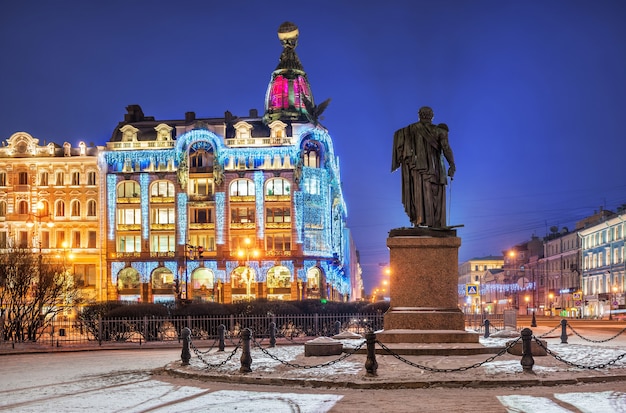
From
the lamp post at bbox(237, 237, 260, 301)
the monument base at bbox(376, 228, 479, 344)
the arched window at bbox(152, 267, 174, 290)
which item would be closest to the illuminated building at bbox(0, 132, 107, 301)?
the arched window at bbox(152, 267, 174, 290)

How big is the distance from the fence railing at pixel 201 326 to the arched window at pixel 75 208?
151 feet

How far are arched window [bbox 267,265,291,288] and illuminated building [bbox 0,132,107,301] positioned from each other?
1628 centimetres

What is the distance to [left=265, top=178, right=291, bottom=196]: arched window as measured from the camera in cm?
7831

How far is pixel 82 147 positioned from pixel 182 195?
37.7 ft

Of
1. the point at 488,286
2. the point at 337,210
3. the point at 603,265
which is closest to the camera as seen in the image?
the point at 603,265

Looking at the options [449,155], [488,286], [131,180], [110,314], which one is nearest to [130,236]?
[131,180]

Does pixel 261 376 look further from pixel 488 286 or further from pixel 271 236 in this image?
pixel 488 286

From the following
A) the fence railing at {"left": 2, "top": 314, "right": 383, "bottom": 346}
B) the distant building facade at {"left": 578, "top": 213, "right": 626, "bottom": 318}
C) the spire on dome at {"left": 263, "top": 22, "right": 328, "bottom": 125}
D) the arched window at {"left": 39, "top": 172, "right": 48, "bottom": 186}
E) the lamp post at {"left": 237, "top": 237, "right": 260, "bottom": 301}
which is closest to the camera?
the fence railing at {"left": 2, "top": 314, "right": 383, "bottom": 346}

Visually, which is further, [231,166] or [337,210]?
[337,210]

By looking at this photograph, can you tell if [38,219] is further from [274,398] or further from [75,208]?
[274,398]

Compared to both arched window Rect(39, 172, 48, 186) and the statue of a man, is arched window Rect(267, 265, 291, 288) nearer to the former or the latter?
arched window Rect(39, 172, 48, 186)

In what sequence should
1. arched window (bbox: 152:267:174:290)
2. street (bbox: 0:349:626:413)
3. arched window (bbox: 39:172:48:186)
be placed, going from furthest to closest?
arched window (bbox: 39:172:48:186)
arched window (bbox: 152:267:174:290)
street (bbox: 0:349:626:413)

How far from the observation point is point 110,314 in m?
34.3

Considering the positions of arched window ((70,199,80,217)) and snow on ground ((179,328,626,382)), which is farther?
arched window ((70,199,80,217))
